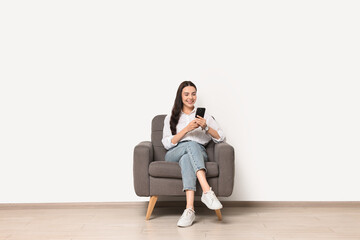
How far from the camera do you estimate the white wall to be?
402 cm

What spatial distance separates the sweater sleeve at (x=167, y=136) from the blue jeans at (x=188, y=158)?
42mm

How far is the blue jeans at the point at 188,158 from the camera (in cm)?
327

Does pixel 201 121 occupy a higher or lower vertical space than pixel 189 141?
higher

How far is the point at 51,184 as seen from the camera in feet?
13.1

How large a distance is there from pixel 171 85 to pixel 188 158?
93cm

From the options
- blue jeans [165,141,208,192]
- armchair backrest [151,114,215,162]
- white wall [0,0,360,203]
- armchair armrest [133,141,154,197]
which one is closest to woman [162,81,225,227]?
blue jeans [165,141,208,192]

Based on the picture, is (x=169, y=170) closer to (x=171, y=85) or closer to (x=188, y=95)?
(x=188, y=95)

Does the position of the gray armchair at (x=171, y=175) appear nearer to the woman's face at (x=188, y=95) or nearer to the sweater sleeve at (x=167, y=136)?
the sweater sleeve at (x=167, y=136)

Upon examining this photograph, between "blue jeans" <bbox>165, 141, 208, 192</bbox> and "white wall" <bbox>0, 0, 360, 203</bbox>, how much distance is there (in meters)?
0.58

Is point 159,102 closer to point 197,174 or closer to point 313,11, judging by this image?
point 197,174

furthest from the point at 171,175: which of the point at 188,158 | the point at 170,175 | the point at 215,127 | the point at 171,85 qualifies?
the point at 171,85

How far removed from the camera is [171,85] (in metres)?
4.05

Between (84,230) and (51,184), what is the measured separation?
3.40 feet

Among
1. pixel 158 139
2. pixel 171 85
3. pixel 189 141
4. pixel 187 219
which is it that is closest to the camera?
pixel 187 219
